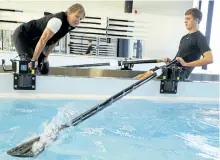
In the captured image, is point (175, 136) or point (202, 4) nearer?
A: point (175, 136)

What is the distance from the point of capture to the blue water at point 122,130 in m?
1.27

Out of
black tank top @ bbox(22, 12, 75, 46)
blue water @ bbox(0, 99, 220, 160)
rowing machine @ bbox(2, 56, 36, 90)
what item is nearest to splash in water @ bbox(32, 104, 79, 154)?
blue water @ bbox(0, 99, 220, 160)

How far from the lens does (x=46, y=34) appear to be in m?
1.99

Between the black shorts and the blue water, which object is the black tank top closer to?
the black shorts

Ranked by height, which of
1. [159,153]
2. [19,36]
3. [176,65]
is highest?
[19,36]


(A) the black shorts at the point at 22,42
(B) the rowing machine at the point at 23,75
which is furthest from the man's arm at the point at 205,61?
(A) the black shorts at the point at 22,42

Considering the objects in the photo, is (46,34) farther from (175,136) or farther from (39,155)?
(175,136)

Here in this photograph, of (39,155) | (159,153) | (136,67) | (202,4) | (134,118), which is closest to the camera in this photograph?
(39,155)

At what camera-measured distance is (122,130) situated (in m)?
1.60

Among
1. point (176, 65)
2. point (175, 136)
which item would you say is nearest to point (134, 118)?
point (175, 136)

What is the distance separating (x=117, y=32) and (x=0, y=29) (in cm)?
185

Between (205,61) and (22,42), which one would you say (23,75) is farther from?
(205,61)

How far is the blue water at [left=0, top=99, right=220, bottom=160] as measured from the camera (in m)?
1.27

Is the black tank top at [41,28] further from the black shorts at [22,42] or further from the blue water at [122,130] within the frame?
the blue water at [122,130]
